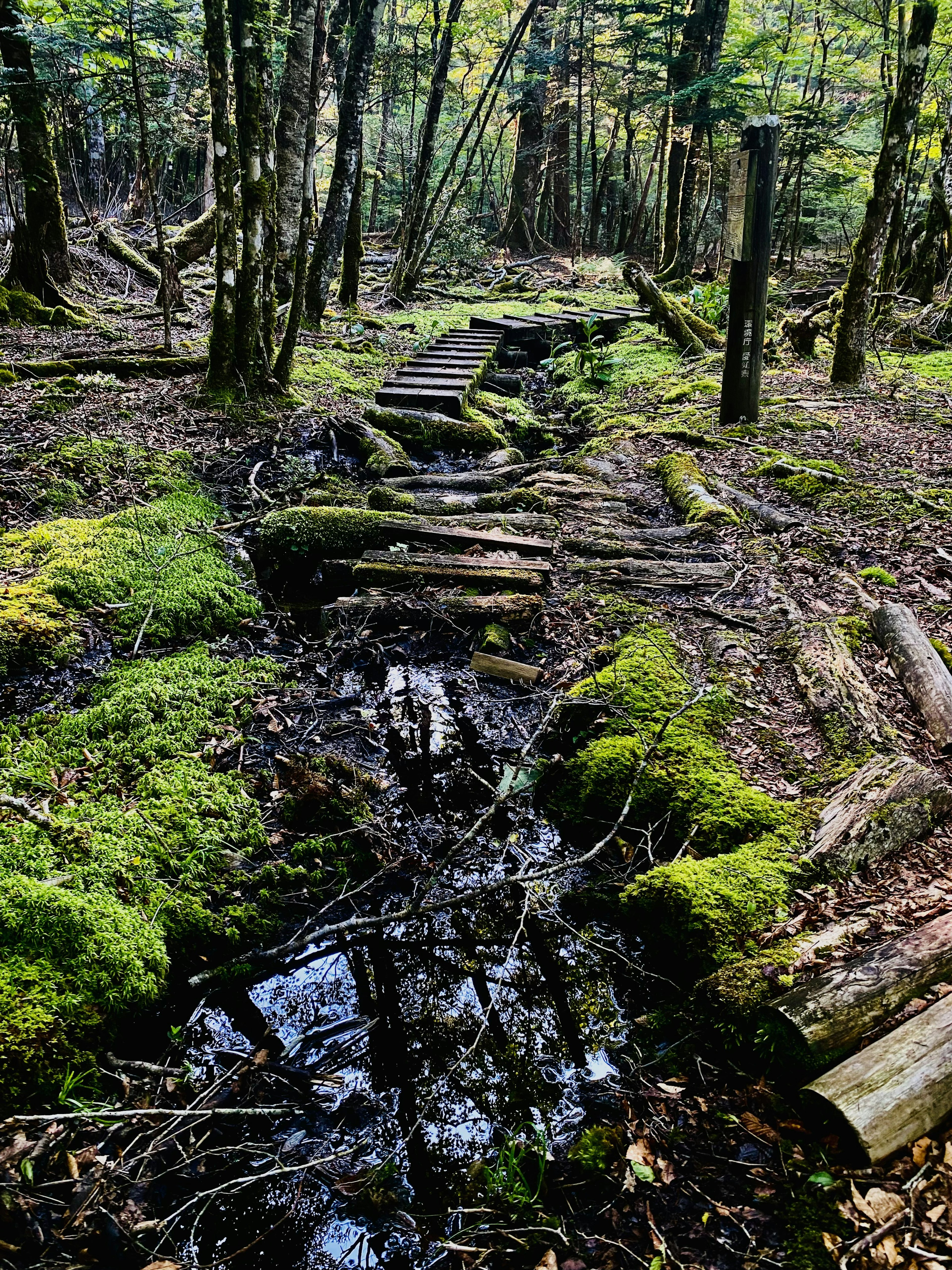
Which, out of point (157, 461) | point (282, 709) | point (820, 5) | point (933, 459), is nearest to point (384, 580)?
point (282, 709)

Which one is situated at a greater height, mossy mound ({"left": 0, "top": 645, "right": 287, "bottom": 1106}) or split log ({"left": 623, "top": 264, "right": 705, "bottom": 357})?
split log ({"left": 623, "top": 264, "right": 705, "bottom": 357})

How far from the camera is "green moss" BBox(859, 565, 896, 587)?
4.66m

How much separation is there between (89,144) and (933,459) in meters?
19.5

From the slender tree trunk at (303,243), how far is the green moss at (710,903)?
665cm

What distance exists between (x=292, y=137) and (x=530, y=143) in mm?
19221

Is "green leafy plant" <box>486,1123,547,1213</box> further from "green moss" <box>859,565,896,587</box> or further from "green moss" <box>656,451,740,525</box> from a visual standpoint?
"green moss" <box>656,451,740,525</box>

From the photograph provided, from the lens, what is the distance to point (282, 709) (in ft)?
13.0

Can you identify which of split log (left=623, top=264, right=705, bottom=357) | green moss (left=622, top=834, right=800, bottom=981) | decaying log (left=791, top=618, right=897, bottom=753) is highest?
split log (left=623, top=264, right=705, bottom=357)

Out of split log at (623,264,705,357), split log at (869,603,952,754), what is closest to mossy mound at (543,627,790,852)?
split log at (869,603,952,754)

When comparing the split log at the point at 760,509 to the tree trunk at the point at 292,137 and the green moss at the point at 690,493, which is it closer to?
the green moss at the point at 690,493

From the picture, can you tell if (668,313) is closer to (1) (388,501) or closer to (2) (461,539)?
(1) (388,501)

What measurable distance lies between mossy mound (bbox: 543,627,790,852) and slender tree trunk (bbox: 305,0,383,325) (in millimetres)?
9115

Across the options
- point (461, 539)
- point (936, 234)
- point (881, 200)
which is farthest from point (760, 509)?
point (936, 234)

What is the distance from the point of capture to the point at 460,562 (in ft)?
16.7
